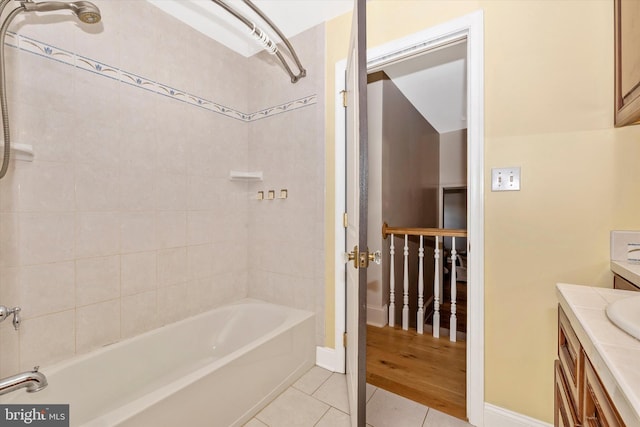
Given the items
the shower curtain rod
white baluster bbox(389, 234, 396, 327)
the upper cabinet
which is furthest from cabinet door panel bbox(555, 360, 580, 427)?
the shower curtain rod

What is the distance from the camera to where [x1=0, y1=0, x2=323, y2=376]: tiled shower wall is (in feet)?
4.02

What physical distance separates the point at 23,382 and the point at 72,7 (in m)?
1.54

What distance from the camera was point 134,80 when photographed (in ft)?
5.23

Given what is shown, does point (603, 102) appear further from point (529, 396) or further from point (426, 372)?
point (426, 372)

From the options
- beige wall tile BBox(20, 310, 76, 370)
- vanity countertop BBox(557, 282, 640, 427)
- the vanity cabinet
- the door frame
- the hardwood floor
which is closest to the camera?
vanity countertop BBox(557, 282, 640, 427)

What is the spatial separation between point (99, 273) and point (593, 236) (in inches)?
96.3

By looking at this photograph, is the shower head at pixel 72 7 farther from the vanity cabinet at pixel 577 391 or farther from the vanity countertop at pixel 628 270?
the vanity countertop at pixel 628 270

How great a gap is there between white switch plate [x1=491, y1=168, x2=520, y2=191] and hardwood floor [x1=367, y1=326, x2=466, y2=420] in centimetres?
121

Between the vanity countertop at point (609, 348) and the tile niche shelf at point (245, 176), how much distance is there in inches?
77.4

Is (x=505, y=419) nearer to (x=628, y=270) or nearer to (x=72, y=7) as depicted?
(x=628, y=270)

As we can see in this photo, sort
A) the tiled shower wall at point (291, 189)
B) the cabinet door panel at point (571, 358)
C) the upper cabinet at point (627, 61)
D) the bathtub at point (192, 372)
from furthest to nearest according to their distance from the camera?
the tiled shower wall at point (291, 189)
the bathtub at point (192, 372)
the upper cabinet at point (627, 61)
the cabinet door panel at point (571, 358)

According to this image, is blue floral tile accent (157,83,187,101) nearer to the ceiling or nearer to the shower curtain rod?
the ceiling

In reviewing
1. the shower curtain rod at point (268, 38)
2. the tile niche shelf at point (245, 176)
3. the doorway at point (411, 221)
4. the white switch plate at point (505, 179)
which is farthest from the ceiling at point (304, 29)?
the tile niche shelf at point (245, 176)

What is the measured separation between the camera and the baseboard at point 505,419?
126cm
